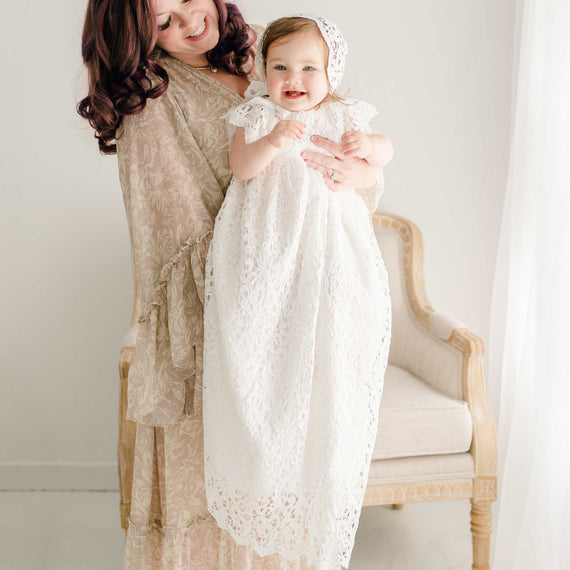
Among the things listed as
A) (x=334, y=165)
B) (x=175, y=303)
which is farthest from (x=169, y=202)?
(x=334, y=165)

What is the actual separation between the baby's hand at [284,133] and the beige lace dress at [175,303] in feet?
0.59

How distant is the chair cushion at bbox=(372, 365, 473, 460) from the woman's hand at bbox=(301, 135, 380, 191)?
2.63 feet

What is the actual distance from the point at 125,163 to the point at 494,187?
1.63 meters

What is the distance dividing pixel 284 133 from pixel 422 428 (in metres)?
1.03

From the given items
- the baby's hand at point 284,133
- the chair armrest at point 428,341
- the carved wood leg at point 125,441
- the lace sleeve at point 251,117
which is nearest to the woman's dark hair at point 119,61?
the lace sleeve at point 251,117

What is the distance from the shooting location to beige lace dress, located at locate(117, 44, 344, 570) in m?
1.25

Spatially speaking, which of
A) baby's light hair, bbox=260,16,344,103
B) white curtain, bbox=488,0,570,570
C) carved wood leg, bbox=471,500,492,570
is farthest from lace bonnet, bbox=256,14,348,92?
carved wood leg, bbox=471,500,492,570

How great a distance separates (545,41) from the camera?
1.76 meters

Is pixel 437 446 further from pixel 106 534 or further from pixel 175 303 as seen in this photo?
pixel 106 534

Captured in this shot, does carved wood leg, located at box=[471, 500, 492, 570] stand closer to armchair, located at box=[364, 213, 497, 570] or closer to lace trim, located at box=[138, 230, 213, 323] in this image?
armchair, located at box=[364, 213, 497, 570]

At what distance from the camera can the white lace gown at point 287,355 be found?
1.18 metres

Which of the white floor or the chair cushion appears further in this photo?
the white floor

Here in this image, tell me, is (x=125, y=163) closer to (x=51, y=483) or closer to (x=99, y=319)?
(x=99, y=319)

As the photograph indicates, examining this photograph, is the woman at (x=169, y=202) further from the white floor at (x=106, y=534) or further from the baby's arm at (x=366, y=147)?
the white floor at (x=106, y=534)
